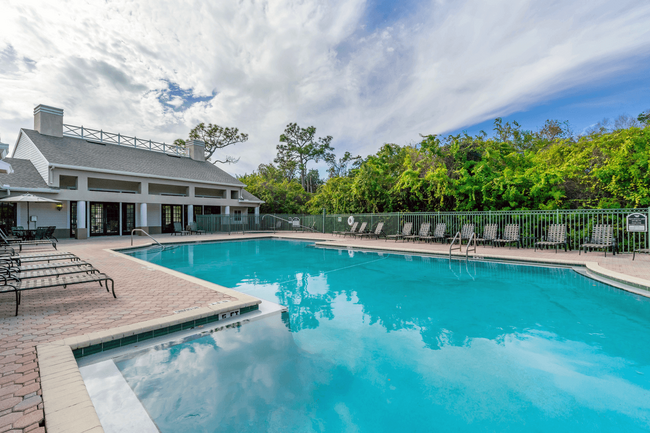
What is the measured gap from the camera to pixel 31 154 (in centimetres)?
1811

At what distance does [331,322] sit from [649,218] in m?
11.0

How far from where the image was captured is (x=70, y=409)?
6.40ft

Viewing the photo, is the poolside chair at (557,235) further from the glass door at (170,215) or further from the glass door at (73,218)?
the glass door at (73,218)

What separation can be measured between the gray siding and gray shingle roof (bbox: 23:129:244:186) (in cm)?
35

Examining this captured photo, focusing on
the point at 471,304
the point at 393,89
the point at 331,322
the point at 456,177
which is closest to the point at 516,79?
the point at 456,177

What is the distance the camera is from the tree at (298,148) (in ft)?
129

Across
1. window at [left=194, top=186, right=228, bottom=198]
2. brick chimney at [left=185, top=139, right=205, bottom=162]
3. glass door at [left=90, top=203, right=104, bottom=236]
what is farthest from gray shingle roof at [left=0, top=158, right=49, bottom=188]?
brick chimney at [left=185, top=139, right=205, bottom=162]

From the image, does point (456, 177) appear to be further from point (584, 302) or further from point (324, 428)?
point (324, 428)

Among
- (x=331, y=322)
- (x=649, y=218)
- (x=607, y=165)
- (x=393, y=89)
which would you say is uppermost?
(x=393, y=89)

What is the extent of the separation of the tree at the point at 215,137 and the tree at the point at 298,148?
6.13 m

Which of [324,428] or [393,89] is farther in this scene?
[393,89]

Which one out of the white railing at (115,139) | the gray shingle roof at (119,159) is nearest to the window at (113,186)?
the gray shingle roof at (119,159)

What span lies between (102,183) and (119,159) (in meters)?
1.98

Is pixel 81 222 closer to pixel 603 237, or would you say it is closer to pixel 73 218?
pixel 73 218
